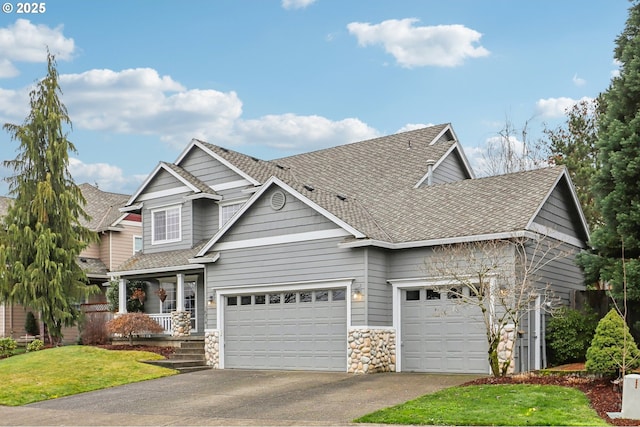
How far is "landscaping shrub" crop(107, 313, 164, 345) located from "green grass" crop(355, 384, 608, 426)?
13769 millimetres

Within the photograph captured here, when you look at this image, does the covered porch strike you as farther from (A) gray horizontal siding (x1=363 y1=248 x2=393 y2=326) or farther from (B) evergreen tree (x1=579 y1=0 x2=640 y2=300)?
(B) evergreen tree (x1=579 y1=0 x2=640 y2=300)

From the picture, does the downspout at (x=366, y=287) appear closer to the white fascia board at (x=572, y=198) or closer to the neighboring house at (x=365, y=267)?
the neighboring house at (x=365, y=267)

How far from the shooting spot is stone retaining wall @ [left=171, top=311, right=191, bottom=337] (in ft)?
84.0

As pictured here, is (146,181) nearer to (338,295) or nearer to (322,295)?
(322,295)

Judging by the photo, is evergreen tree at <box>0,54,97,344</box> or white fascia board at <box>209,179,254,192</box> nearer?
white fascia board at <box>209,179,254,192</box>

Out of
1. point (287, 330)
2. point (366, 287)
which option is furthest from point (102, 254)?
point (366, 287)

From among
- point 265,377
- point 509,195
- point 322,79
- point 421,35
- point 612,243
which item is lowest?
point 265,377

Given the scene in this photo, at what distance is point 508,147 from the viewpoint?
128 ft

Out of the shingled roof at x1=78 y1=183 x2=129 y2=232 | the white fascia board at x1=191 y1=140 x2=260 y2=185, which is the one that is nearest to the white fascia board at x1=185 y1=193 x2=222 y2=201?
the white fascia board at x1=191 y1=140 x2=260 y2=185

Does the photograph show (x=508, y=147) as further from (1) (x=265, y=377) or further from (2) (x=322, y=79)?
(1) (x=265, y=377)

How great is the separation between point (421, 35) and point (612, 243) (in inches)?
447

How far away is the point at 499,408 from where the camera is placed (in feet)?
40.4

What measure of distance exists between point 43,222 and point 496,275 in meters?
17.6

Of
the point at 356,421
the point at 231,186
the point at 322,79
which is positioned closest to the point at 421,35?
the point at 322,79
